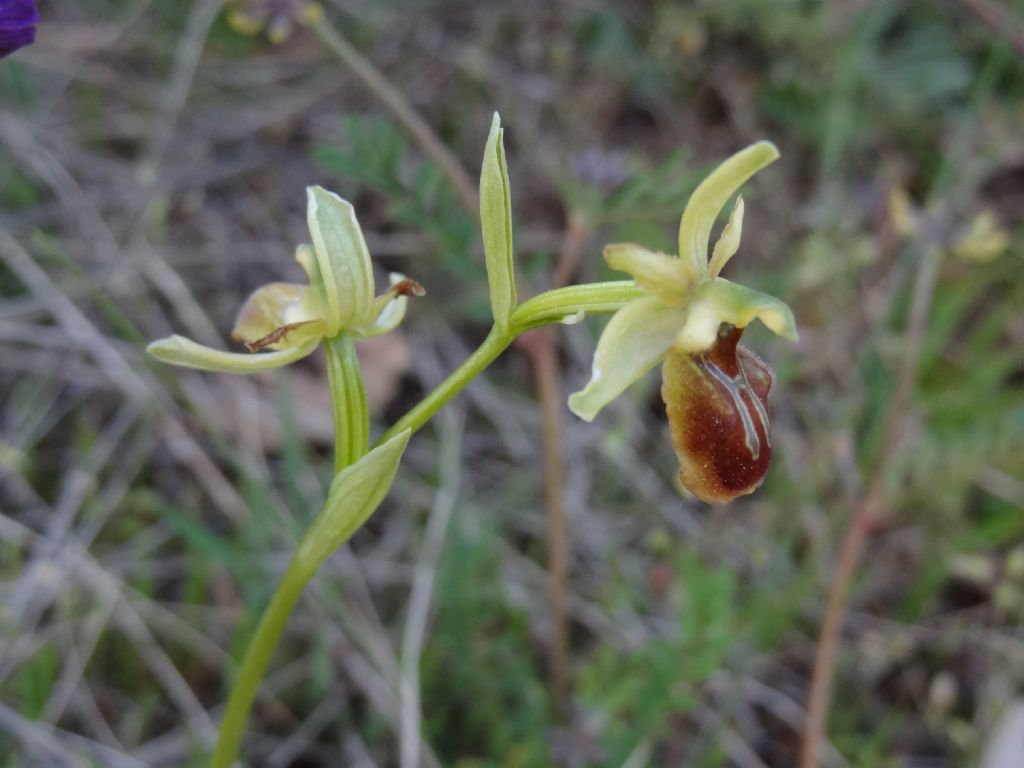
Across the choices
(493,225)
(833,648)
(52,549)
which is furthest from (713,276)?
(52,549)

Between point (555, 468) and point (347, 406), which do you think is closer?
point (347, 406)

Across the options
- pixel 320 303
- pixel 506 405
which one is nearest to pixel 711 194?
pixel 320 303

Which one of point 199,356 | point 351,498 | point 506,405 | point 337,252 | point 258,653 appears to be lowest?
point 506,405

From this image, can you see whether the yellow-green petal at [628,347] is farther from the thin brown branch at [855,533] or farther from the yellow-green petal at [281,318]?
the thin brown branch at [855,533]

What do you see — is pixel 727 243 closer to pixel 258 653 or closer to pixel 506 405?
pixel 258 653

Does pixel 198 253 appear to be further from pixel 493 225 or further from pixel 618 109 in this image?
pixel 493 225

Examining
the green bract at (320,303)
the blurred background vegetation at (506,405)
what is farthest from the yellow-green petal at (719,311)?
the blurred background vegetation at (506,405)
